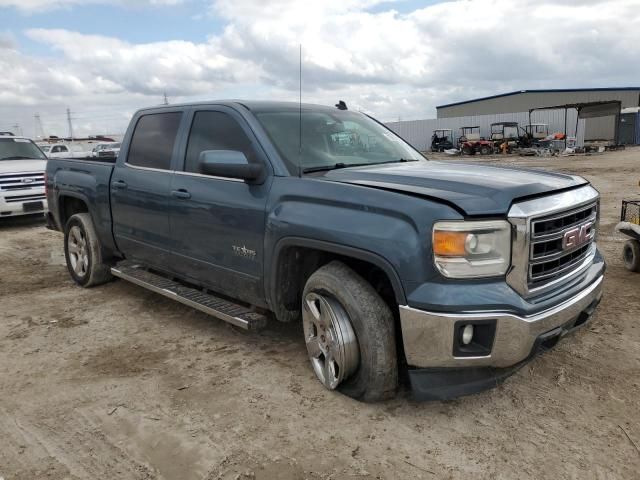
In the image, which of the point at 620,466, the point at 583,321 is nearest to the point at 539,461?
the point at 620,466

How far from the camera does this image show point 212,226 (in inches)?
153

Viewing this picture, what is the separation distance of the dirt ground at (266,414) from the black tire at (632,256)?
1.23m

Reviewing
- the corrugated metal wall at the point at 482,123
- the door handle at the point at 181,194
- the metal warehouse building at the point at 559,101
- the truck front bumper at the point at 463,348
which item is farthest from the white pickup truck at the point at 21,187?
the metal warehouse building at the point at 559,101

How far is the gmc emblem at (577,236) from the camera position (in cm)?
304

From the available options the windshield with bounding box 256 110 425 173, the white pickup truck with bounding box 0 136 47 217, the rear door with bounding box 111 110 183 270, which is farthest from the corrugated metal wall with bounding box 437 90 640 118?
the rear door with bounding box 111 110 183 270

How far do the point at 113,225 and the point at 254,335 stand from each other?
1909mm

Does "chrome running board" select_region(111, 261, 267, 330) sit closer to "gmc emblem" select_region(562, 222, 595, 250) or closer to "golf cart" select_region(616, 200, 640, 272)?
"gmc emblem" select_region(562, 222, 595, 250)

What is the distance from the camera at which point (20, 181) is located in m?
10.0

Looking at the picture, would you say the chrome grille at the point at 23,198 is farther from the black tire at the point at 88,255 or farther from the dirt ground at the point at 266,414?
the dirt ground at the point at 266,414

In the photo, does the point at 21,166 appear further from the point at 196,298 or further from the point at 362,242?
the point at 362,242

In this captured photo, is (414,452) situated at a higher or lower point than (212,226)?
lower

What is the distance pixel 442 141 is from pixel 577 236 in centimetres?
3985

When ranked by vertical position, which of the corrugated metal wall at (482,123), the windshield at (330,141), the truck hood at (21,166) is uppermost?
the corrugated metal wall at (482,123)

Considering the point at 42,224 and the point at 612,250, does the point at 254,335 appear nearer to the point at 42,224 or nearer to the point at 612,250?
the point at 612,250
